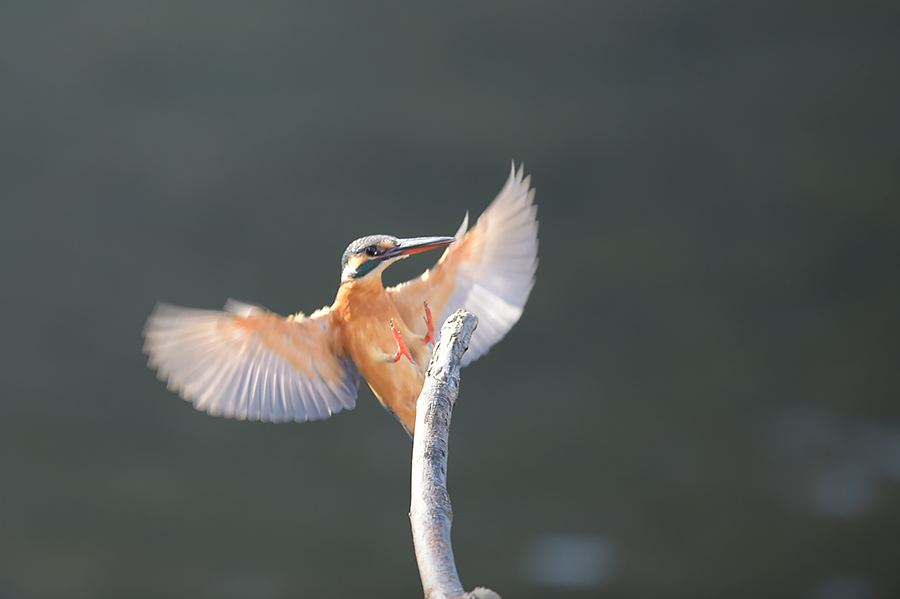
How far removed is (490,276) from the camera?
952mm

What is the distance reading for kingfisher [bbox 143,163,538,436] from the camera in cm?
84

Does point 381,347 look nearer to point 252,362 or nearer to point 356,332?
point 356,332

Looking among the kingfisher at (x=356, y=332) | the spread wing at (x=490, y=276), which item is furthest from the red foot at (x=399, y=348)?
the spread wing at (x=490, y=276)

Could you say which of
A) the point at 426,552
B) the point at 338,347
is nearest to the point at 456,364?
the point at 426,552

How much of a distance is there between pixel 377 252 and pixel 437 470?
11.2 inches

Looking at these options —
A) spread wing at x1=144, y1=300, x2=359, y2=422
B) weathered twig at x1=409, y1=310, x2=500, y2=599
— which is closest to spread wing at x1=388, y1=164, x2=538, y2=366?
spread wing at x1=144, y1=300, x2=359, y2=422

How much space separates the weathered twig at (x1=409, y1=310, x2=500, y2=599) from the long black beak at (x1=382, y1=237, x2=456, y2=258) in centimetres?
15

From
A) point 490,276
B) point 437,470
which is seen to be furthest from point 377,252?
point 437,470

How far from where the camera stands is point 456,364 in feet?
2.15

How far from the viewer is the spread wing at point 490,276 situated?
0.94 metres

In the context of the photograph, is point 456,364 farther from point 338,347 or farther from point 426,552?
point 338,347

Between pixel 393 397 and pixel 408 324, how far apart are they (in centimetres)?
12

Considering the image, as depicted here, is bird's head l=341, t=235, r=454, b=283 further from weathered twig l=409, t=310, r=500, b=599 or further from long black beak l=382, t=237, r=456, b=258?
weathered twig l=409, t=310, r=500, b=599

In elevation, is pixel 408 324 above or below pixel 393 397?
above
